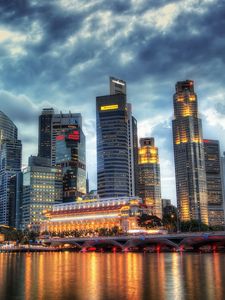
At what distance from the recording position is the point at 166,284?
67.4 meters

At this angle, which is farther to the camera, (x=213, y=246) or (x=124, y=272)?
(x=213, y=246)

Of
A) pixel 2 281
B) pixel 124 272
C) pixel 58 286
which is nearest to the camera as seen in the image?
pixel 58 286

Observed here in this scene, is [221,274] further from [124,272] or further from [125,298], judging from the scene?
[125,298]

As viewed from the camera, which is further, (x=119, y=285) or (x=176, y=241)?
(x=176, y=241)

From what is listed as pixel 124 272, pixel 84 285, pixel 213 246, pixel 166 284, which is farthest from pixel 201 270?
pixel 213 246

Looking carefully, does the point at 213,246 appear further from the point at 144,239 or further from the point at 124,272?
the point at 124,272

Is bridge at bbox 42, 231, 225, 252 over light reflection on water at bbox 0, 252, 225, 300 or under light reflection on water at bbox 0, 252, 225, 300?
over

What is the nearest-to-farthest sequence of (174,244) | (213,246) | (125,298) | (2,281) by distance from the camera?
(125,298) → (2,281) → (174,244) → (213,246)

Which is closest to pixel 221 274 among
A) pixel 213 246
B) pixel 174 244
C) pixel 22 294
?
pixel 22 294

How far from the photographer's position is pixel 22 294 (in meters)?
60.0

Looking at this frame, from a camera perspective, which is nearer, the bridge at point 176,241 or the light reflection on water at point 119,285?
the light reflection on water at point 119,285

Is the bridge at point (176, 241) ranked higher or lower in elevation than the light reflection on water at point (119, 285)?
higher

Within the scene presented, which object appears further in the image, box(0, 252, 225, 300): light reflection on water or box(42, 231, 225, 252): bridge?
box(42, 231, 225, 252): bridge

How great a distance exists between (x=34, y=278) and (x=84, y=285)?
52.0ft
